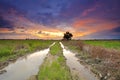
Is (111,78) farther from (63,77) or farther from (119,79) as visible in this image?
(63,77)

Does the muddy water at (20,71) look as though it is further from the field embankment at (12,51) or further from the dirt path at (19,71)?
the field embankment at (12,51)

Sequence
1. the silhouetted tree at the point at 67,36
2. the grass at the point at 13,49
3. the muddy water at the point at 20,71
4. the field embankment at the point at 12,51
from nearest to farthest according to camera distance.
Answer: the muddy water at the point at 20,71 < the field embankment at the point at 12,51 < the grass at the point at 13,49 < the silhouetted tree at the point at 67,36

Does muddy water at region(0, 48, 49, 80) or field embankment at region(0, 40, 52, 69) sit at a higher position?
field embankment at region(0, 40, 52, 69)

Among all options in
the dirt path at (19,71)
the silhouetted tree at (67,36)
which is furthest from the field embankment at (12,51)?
the silhouetted tree at (67,36)

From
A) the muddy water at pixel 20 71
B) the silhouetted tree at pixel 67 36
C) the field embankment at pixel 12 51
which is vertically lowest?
the muddy water at pixel 20 71

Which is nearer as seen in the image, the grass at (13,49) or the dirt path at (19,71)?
the dirt path at (19,71)

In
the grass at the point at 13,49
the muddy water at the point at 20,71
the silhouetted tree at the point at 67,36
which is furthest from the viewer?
the silhouetted tree at the point at 67,36

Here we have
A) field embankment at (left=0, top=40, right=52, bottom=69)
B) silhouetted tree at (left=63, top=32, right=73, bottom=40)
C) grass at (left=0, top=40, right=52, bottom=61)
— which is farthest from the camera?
silhouetted tree at (left=63, top=32, right=73, bottom=40)

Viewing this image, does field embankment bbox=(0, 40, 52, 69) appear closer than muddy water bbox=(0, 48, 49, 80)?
No

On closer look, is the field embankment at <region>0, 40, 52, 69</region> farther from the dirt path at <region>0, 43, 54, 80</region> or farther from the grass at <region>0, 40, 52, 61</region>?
the dirt path at <region>0, 43, 54, 80</region>

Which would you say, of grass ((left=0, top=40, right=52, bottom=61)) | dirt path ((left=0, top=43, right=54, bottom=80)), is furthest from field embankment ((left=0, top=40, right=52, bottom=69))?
dirt path ((left=0, top=43, right=54, bottom=80))

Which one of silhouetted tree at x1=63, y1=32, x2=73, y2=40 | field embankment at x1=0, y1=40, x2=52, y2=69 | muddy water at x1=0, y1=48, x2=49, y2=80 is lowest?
muddy water at x1=0, y1=48, x2=49, y2=80

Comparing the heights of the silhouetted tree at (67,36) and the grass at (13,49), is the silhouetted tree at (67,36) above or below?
above

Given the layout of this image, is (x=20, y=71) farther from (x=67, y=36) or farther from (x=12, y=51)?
(x=67, y=36)
